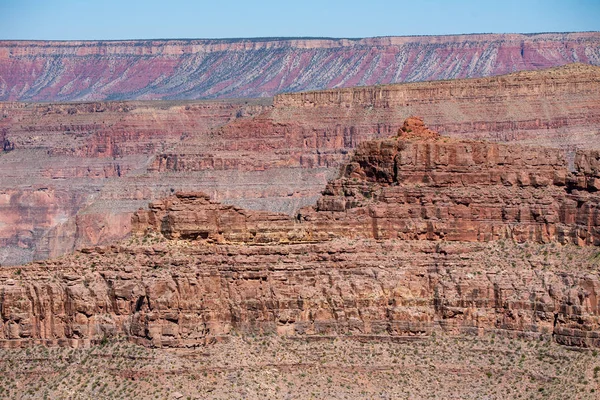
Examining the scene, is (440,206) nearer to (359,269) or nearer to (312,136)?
(359,269)

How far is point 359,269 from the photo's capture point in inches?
3371

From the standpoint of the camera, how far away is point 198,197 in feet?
284

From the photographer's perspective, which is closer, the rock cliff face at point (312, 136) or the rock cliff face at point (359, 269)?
the rock cliff face at point (359, 269)

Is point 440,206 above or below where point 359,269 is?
above

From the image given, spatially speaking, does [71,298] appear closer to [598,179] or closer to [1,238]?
[598,179]

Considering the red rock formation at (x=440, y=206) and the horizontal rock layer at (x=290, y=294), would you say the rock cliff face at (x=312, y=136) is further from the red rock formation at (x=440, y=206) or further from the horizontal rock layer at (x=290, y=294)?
the horizontal rock layer at (x=290, y=294)

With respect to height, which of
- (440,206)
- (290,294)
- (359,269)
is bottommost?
(290,294)

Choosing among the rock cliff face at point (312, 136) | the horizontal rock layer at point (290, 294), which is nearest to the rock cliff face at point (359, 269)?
the horizontal rock layer at point (290, 294)

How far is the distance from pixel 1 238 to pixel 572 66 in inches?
1907

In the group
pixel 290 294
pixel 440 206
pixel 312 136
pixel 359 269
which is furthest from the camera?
pixel 312 136

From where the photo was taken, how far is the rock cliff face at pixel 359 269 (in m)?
83.4

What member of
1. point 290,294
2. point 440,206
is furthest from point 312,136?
point 290,294

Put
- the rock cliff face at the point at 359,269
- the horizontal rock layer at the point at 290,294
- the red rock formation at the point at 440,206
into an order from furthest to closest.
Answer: the red rock formation at the point at 440,206, the rock cliff face at the point at 359,269, the horizontal rock layer at the point at 290,294

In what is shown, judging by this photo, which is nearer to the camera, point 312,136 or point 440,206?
point 440,206
